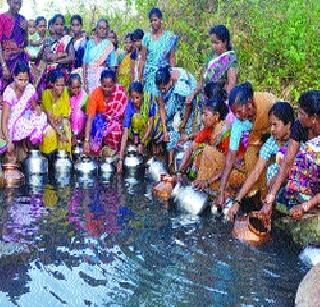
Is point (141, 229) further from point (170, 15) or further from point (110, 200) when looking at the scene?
point (170, 15)

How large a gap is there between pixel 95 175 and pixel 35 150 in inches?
27.4

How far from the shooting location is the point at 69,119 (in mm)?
7547

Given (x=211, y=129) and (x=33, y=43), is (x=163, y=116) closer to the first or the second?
(x=211, y=129)

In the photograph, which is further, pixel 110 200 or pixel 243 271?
pixel 110 200

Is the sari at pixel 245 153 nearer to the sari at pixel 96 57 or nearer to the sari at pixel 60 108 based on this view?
the sari at pixel 60 108

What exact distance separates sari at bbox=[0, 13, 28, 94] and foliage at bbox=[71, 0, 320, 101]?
2.74 m

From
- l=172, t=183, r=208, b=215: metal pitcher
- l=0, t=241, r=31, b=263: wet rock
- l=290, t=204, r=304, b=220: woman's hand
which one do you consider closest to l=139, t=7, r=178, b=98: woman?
l=172, t=183, r=208, b=215: metal pitcher

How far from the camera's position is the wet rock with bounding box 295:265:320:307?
3248 mm

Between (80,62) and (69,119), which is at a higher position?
(80,62)

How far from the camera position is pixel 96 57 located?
8.48 metres

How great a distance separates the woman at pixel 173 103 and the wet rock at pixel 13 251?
2.98 m

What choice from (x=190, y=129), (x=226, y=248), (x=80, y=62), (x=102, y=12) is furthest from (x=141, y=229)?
(x=102, y=12)

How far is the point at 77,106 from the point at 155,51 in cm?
116

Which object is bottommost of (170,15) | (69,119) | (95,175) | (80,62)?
(95,175)
